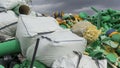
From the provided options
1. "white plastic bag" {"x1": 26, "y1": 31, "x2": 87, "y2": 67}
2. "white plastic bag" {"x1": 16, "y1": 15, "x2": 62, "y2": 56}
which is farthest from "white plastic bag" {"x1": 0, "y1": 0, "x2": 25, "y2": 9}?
"white plastic bag" {"x1": 26, "y1": 31, "x2": 87, "y2": 67}

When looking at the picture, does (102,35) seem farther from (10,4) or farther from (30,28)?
(30,28)

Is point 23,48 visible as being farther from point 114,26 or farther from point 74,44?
point 114,26

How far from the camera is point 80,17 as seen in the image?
7738 millimetres

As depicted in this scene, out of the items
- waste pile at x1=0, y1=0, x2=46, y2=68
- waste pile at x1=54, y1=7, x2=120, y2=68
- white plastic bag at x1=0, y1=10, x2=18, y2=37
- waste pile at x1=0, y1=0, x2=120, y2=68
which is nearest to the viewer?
waste pile at x1=0, y1=0, x2=120, y2=68

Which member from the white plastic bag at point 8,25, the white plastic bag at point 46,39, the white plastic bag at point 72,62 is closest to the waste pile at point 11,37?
the white plastic bag at point 8,25

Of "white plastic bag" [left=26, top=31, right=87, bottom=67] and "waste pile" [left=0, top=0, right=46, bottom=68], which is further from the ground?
"white plastic bag" [left=26, top=31, right=87, bottom=67]

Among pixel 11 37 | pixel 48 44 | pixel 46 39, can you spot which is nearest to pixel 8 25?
pixel 11 37

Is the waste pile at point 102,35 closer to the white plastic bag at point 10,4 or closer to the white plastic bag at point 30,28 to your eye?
the white plastic bag at point 30,28

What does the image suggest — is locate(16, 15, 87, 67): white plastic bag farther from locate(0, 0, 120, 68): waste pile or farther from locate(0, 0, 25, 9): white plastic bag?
locate(0, 0, 25, 9): white plastic bag

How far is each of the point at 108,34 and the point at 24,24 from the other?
70.7 inches

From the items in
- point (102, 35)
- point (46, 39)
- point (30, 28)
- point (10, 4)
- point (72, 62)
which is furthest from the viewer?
point (10, 4)

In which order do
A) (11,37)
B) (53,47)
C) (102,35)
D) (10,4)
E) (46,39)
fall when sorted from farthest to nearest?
(10,4) → (102,35) → (11,37) → (46,39) → (53,47)

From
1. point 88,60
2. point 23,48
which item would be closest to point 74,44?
point 88,60

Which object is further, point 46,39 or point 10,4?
point 10,4
